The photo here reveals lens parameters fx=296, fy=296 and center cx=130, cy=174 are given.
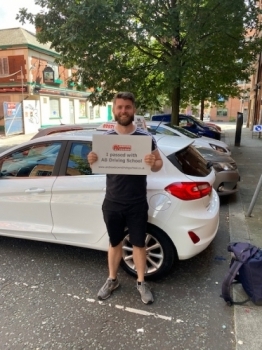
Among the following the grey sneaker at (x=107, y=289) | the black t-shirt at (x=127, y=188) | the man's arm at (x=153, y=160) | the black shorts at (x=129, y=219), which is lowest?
the grey sneaker at (x=107, y=289)

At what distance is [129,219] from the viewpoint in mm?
2543

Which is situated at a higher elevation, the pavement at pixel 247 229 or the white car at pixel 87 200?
the white car at pixel 87 200

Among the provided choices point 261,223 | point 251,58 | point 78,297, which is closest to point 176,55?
point 251,58

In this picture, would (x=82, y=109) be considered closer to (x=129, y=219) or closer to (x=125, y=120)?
(x=125, y=120)

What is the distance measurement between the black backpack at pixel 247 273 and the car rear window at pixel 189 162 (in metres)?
0.87

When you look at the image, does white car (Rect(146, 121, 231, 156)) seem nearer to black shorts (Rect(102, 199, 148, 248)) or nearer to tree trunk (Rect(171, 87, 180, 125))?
tree trunk (Rect(171, 87, 180, 125))

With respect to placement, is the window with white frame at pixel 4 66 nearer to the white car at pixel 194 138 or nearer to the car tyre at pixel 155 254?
the white car at pixel 194 138

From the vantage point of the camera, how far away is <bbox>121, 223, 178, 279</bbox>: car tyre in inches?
114

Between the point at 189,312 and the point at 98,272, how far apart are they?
107cm

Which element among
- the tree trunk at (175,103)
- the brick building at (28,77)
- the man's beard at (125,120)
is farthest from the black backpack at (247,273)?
the brick building at (28,77)

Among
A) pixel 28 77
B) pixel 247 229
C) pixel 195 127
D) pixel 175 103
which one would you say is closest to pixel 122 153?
pixel 247 229

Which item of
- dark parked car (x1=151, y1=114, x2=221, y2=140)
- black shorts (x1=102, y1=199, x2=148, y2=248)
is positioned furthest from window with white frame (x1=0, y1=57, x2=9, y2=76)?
black shorts (x1=102, y1=199, x2=148, y2=248)

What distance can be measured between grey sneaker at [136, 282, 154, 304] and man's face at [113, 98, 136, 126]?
4.92 ft

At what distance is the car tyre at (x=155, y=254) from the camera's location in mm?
2889
